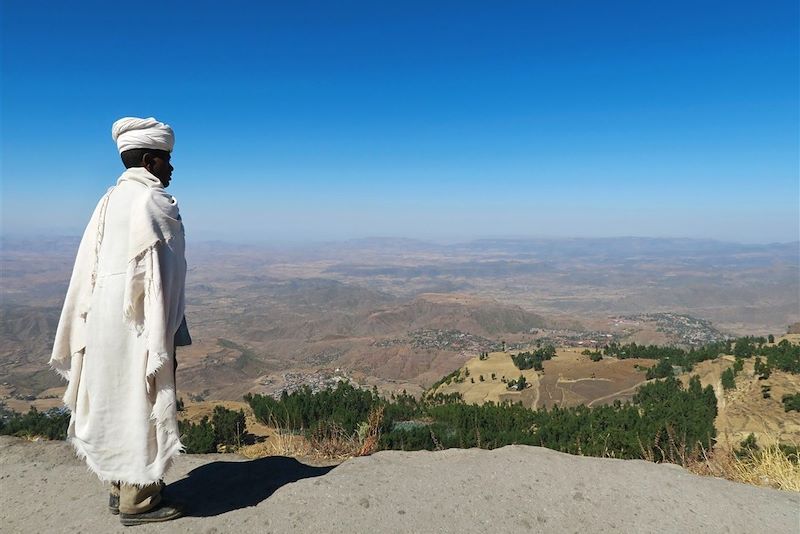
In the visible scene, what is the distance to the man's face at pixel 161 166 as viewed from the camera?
3.05 m

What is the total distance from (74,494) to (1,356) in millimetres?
81768

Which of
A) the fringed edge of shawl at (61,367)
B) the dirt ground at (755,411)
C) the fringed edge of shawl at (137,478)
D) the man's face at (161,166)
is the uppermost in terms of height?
the man's face at (161,166)

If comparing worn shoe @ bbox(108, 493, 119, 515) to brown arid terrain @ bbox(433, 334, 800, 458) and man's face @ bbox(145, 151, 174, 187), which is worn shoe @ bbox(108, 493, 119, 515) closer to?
man's face @ bbox(145, 151, 174, 187)

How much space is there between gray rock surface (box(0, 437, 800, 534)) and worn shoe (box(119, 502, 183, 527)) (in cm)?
5

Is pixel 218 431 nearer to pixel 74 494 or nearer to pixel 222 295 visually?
pixel 74 494

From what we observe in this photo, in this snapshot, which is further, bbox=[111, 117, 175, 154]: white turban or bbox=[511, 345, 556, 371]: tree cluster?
bbox=[511, 345, 556, 371]: tree cluster

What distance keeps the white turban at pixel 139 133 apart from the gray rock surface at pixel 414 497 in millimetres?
2483

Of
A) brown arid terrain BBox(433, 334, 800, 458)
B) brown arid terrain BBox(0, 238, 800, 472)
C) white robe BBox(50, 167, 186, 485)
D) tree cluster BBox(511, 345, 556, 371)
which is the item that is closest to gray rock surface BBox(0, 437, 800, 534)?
white robe BBox(50, 167, 186, 485)

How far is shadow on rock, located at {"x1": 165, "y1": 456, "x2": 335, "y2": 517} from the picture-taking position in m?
3.26

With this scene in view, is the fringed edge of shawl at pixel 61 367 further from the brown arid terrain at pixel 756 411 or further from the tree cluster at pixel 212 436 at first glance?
the brown arid terrain at pixel 756 411

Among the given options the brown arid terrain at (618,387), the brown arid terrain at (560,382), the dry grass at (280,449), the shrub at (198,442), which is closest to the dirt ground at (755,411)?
the brown arid terrain at (618,387)

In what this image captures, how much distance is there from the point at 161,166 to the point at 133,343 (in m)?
1.18

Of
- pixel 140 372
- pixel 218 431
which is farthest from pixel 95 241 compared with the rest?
Result: pixel 218 431

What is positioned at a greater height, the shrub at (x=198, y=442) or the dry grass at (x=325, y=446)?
the dry grass at (x=325, y=446)
